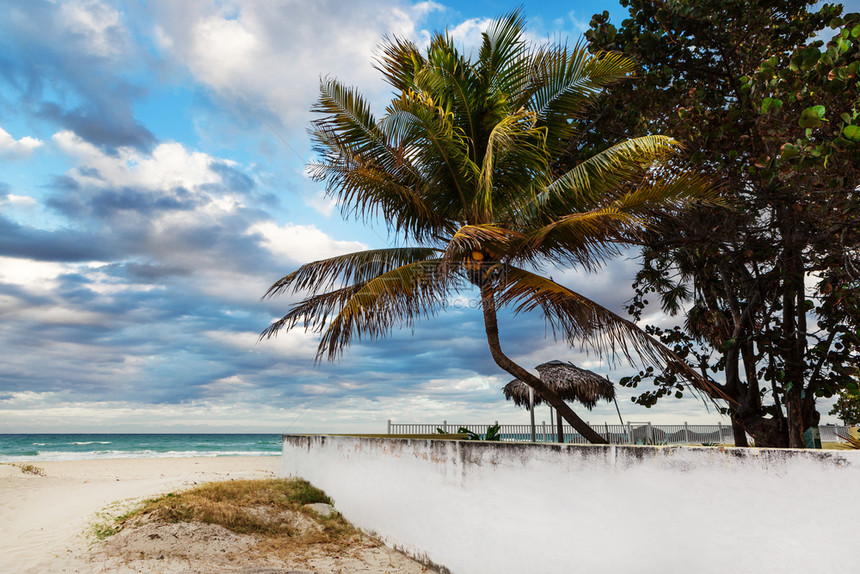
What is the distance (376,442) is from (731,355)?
5.18 meters

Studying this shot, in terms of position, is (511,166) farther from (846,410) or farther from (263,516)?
(846,410)

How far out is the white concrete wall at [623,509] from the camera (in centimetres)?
291

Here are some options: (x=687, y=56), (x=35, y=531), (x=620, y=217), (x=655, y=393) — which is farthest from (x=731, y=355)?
(x=35, y=531)

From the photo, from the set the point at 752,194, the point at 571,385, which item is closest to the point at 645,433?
the point at 571,385

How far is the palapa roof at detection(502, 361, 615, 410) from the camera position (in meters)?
13.5

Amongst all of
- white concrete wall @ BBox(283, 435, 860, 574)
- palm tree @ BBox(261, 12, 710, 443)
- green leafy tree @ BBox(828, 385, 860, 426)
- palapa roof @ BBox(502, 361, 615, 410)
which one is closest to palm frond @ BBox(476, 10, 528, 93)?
palm tree @ BBox(261, 12, 710, 443)

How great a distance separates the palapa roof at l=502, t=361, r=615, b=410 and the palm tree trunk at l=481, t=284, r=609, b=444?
7.00 meters

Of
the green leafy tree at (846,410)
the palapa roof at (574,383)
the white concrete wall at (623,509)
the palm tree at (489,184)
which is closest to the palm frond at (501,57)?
the palm tree at (489,184)

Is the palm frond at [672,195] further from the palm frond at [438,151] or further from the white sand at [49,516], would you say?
the white sand at [49,516]

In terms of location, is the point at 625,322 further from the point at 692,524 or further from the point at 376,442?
the point at 376,442

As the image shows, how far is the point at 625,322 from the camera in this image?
5.71 meters

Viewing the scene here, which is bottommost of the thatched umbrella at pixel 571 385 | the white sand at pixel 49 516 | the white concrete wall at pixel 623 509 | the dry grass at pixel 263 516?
the white sand at pixel 49 516

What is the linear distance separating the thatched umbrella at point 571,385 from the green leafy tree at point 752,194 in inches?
200

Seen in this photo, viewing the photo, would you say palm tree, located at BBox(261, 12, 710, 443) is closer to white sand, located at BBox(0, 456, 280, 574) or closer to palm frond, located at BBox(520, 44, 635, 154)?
palm frond, located at BBox(520, 44, 635, 154)
